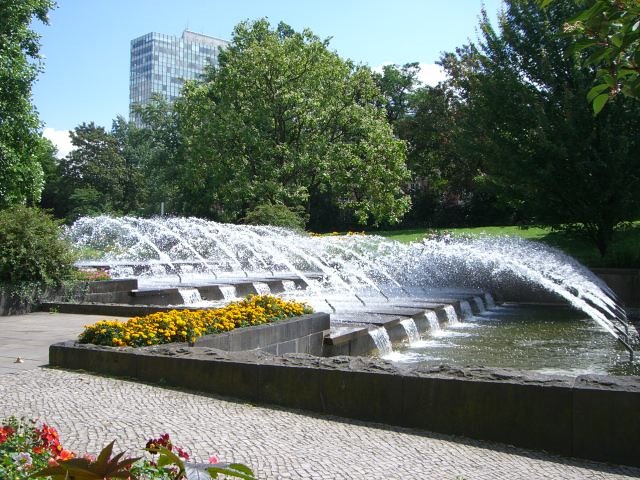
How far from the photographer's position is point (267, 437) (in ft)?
16.8

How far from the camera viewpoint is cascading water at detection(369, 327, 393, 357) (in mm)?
10422

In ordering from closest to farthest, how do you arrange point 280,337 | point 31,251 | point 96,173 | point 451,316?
point 280,337
point 31,251
point 451,316
point 96,173

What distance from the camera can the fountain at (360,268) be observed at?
1576 centimetres

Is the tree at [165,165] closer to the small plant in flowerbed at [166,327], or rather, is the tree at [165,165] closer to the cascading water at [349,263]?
the cascading water at [349,263]

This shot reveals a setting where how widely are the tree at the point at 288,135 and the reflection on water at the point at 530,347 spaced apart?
60.3 feet

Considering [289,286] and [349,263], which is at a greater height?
[349,263]

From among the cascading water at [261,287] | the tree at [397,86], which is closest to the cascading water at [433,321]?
the cascading water at [261,287]

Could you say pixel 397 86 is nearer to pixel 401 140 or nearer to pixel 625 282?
pixel 401 140

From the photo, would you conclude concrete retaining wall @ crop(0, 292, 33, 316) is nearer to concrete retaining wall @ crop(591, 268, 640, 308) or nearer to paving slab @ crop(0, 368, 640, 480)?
paving slab @ crop(0, 368, 640, 480)

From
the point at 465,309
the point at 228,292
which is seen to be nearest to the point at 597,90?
the point at 465,309

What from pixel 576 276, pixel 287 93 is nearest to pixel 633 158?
pixel 576 276

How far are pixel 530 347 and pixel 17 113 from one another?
61.6ft

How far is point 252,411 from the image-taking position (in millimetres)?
5996

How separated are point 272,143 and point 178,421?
28152mm
